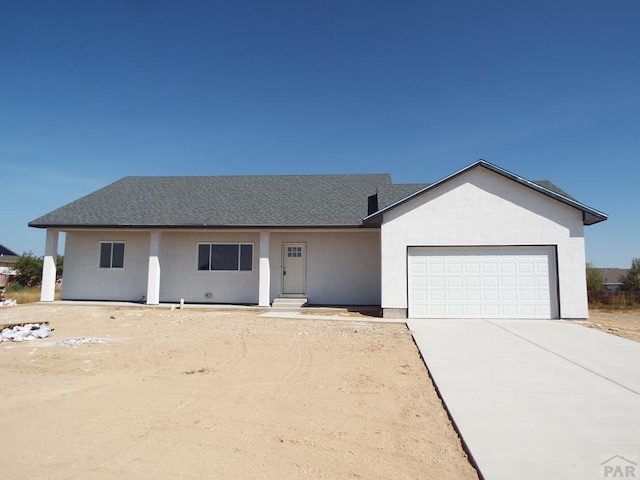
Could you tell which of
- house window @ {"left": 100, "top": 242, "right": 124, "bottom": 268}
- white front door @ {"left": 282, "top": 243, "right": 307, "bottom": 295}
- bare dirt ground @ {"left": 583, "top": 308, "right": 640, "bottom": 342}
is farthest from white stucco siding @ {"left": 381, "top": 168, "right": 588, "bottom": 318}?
house window @ {"left": 100, "top": 242, "right": 124, "bottom": 268}

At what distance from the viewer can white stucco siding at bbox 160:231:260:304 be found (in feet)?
53.8

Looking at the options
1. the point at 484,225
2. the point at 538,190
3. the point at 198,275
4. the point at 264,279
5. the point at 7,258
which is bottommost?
Answer: the point at 264,279

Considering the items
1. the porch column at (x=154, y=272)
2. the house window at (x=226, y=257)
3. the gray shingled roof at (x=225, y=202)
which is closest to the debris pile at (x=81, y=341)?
the porch column at (x=154, y=272)

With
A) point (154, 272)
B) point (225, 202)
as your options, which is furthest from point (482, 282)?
point (154, 272)

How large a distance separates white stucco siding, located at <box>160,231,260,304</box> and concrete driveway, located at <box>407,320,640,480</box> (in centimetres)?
893

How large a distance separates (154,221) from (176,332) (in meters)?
7.03

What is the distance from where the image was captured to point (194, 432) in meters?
4.17

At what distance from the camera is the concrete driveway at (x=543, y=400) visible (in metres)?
3.49

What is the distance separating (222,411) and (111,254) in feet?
48.4

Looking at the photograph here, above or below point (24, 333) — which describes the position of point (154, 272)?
above

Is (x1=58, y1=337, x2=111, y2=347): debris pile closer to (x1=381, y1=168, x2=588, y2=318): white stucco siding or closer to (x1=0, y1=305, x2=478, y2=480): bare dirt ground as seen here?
(x1=0, y1=305, x2=478, y2=480): bare dirt ground
